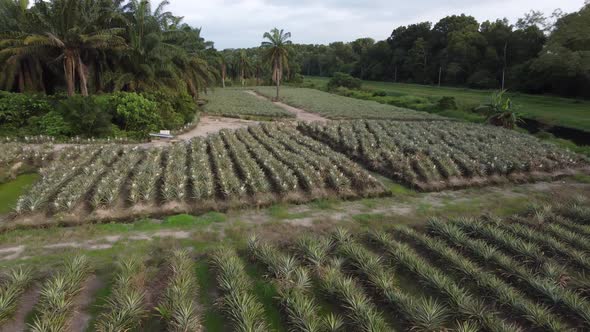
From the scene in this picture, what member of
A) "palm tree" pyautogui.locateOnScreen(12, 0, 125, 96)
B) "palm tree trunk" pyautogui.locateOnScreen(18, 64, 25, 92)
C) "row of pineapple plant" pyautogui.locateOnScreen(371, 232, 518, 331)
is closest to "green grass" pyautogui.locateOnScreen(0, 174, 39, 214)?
"palm tree" pyautogui.locateOnScreen(12, 0, 125, 96)

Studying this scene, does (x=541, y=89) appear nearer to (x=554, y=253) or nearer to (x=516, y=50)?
(x=516, y=50)

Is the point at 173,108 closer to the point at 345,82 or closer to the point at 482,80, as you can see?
the point at 345,82

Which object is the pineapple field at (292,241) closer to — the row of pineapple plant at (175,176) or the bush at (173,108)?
the row of pineapple plant at (175,176)

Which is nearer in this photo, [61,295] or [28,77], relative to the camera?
[61,295]

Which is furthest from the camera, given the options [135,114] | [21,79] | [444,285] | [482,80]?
[482,80]

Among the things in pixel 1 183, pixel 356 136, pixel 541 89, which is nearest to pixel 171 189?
pixel 1 183

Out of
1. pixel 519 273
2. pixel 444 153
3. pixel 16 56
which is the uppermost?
pixel 16 56

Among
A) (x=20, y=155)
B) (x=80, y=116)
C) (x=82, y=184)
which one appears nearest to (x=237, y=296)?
(x=82, y=184)

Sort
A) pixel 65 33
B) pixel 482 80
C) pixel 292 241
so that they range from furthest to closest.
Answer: pixel 482 80, pixel 65 33, pixel 292 241
